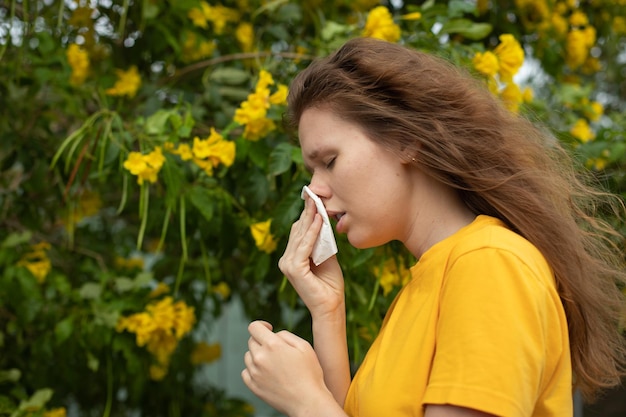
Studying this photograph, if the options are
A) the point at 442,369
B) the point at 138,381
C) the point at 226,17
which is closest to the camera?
the point at 442,369

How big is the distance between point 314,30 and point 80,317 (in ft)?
3.71

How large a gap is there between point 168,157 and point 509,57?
831mm

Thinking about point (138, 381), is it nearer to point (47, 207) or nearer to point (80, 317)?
point (80, 317)

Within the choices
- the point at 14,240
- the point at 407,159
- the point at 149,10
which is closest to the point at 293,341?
the point at 407,159

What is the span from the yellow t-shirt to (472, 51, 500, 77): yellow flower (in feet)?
2.83

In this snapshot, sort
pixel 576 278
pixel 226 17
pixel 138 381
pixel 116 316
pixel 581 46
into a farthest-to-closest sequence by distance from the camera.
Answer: pixel 581 46, pixel 226 17, pixel 138 381, pixel 116 316, pixel 576 278

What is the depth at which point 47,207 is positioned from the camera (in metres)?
2.36

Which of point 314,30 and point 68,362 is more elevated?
point 314,30

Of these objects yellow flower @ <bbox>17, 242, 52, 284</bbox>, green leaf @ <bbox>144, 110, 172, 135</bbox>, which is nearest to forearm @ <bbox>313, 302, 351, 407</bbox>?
green leaf @ <bbox>144, 110, 172, 135</bbox>

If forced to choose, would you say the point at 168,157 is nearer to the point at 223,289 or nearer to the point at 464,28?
the point at 464,28

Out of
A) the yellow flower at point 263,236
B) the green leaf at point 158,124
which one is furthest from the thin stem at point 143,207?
the yellow flower at point 263,236

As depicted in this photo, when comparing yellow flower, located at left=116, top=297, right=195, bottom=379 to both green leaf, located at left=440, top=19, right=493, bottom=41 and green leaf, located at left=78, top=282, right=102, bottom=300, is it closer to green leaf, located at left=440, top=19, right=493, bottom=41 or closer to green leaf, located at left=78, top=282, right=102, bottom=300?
green leaf, located at left=78, top=282, right=102, bottom=300

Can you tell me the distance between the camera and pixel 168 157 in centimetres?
179

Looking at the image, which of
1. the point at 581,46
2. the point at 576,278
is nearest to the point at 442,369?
the point at 576,278
